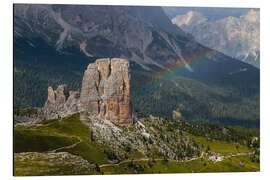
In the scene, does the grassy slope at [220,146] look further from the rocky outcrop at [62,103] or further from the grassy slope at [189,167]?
the rocky outcrop at [62,103]

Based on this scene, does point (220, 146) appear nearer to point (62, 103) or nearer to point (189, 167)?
point (189, 167)

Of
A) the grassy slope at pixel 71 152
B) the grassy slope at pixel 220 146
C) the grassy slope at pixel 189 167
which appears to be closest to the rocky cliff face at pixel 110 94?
the grassy slope at pixel 71 152

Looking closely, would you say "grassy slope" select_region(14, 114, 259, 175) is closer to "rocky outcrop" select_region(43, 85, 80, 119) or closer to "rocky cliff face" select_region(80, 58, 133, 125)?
"rocky cliff face" select_region(80, 58, 133, 125)

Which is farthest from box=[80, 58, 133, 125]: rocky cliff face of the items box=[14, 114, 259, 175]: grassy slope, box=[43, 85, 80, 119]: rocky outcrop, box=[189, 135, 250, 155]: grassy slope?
box=[189, 135, 250, 155]: grassy slope

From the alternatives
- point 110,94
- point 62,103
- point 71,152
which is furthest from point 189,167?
point 62,103

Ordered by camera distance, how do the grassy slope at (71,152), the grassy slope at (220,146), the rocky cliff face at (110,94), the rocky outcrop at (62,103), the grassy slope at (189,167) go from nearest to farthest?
1. the grassy slope at (71,152)
2. the grassy slope at (189,167)
3. the rocky cliff face at (110,94)
4. the rocky outcrop at (62,103)
5. the grassy slope at (220,146)
